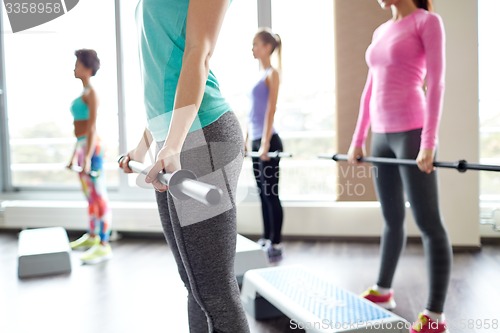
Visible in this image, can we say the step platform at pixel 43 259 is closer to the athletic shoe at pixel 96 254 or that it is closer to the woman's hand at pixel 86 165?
the athletic shoe at pixel 96 254

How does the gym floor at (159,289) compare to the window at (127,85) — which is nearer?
the gym floor at (159,289)

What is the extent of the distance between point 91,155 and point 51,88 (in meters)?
1.59

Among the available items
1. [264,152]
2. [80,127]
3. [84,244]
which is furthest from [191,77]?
[84,244]

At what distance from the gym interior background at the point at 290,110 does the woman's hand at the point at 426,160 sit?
126cm

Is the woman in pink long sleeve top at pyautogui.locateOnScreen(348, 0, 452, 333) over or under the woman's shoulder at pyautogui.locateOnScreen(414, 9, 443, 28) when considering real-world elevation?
under

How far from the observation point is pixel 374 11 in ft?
11.3

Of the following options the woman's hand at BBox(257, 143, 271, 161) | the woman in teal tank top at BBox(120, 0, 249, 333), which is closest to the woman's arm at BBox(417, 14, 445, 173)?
the woman in teal tank top at BBox(120, 0, 249, 333)

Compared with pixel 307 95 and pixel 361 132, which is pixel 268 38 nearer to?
pixel 307 95

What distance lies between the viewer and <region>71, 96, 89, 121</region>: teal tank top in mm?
3262

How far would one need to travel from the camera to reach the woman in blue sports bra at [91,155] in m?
3.19

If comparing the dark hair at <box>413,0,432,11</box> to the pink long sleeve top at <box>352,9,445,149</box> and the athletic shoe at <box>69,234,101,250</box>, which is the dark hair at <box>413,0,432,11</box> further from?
the athletic shoe at <box>69,234,101,250</box>

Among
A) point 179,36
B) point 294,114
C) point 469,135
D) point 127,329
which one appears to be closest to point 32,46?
point 294,114

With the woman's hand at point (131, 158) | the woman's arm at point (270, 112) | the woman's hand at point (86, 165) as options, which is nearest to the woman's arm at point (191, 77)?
the woman's hand at point (131, 158)

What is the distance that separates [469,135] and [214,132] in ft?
8.57
